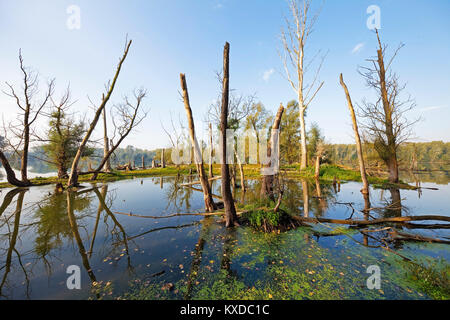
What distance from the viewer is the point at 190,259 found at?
3586mm

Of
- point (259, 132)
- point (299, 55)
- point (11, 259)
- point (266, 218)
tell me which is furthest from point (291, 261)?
point (259, 132)

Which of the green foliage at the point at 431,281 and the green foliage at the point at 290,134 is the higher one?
the green foliage at the point at 290,134

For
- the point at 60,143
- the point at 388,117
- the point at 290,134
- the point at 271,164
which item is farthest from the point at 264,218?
the point at 290,134

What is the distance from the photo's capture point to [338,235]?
4801mm

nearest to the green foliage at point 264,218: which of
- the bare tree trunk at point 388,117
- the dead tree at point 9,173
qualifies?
the bare tree trunk at point 388,117

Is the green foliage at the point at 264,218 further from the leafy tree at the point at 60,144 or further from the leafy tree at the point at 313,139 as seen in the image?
the leafy tree at the point at 313,139

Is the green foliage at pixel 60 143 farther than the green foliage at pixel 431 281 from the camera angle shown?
Yes

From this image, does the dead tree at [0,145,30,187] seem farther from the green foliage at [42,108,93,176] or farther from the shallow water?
the shallow water

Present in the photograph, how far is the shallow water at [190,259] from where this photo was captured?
2.64 meters

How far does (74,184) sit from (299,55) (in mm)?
27017

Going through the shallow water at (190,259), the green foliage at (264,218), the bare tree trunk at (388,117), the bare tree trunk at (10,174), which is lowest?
the shallow water at (190,259)

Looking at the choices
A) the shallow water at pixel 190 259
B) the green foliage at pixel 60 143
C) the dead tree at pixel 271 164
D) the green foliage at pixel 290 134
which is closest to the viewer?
the shallow water at pixel 190 259
